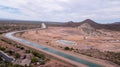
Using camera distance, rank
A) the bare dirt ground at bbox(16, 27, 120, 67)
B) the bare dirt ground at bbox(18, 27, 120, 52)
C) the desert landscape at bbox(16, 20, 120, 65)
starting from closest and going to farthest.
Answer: the desert landscape at bbox(16, 20, 120, 65) < the bare dirt ground at bbox(16, 27, 120, 67) < the bare dirt ground at bbox(18, 27, 120, 52)

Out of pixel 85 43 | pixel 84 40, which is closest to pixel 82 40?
pixel 84 40

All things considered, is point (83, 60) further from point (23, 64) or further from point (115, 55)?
point (23, 64)

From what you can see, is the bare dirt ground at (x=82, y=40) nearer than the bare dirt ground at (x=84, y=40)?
Yes

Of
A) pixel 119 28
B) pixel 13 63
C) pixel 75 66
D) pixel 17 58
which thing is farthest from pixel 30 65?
pixel 119 28

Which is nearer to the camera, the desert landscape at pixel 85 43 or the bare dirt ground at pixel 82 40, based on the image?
the desert landscape at pixel 85 43

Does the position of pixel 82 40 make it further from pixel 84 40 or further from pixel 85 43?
pixel 85 43

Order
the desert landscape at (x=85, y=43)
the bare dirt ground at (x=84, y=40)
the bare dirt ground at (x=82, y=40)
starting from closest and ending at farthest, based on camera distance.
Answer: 1. the desert landscape at (x=85, y=43)
2. the bare dirt ground at (x=82, y=40)
3. the bare dirt ground at (x=84, y=40)

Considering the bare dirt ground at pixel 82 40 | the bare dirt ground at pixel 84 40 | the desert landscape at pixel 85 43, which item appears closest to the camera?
the desert landscape at pixel 85 43

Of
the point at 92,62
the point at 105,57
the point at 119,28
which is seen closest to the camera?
the point at 92,62

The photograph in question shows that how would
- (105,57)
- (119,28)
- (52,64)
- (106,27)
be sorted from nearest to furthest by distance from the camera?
1. (52,64)
2. (105,57)
3. (119,28)
4. (106,27)

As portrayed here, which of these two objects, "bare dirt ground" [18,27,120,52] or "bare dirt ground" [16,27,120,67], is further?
"bare dirt ground" [18,27,120,52]

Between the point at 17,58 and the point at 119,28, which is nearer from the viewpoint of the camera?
the point at 17,58
